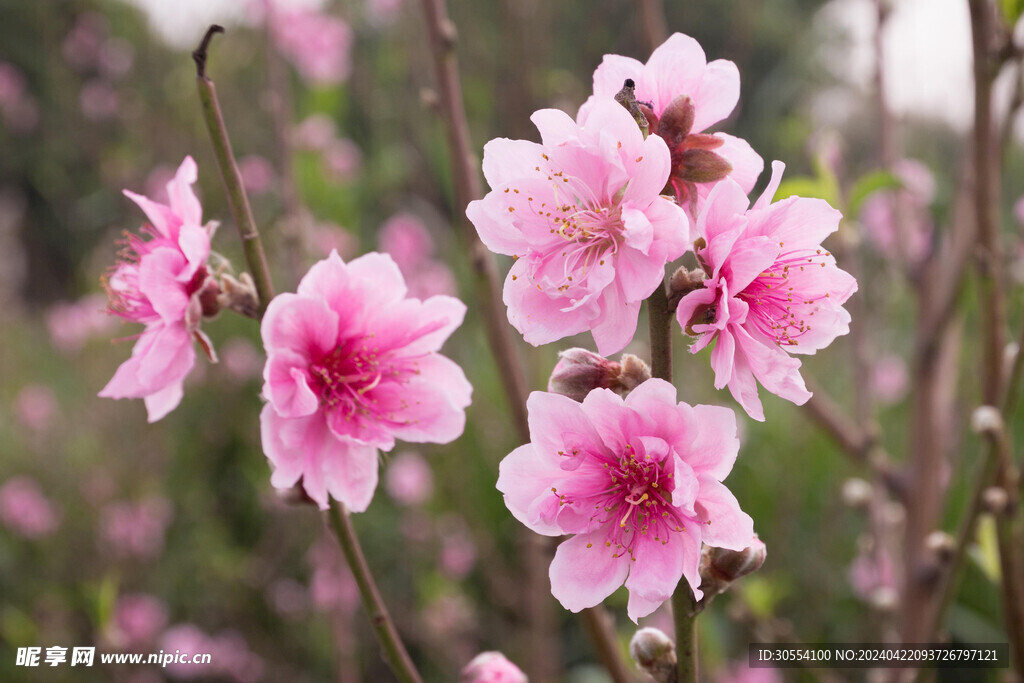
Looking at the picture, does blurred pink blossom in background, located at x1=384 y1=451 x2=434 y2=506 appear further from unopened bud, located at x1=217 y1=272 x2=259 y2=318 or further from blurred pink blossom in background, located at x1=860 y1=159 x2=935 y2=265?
unopened bud, located at x1=217 y1=272 x2=259 y2=318

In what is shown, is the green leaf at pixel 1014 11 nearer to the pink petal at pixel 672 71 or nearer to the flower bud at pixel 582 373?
the pink petal at pixel 672 71

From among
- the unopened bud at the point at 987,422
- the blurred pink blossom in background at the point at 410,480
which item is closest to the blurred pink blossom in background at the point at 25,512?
the blurred pink blossom in background at the point at 410,480

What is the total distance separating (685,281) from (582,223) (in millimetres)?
127

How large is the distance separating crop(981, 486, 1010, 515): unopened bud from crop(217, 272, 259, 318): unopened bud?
95cm

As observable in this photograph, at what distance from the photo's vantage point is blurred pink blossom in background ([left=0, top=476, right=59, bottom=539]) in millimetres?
3889

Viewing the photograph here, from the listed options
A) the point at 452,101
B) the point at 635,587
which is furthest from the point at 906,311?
the point at 635,587

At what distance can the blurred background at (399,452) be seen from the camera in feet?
6.43

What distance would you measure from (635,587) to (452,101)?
2.44ft

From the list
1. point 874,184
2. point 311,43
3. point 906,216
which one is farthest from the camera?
point 311,43

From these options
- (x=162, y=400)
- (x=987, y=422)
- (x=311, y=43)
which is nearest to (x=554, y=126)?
(x=162, y=400)

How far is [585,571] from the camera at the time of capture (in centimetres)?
73

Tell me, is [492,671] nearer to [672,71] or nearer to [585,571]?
[585,571]

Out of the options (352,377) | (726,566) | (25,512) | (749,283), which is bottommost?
(25,512)

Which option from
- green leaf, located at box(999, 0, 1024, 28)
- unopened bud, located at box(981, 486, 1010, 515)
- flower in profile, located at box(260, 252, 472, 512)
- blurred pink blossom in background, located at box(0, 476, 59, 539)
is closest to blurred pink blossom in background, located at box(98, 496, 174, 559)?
blurred pink blossom in background, located at box(0, 476, 59, 539)
